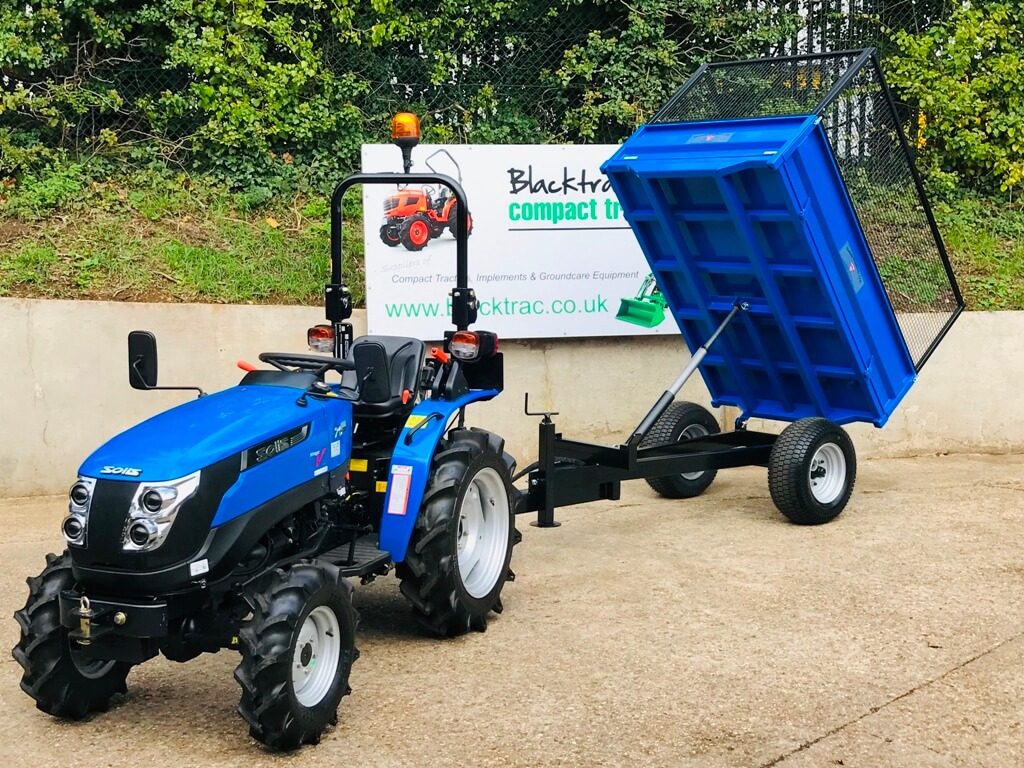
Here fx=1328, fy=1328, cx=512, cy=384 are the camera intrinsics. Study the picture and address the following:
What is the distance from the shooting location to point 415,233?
364 inches

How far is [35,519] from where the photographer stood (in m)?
8.14

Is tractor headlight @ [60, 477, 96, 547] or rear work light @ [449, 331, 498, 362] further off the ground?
rear work light @ [449, 331, 498, 362]

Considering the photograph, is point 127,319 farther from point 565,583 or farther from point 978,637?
point 978,637

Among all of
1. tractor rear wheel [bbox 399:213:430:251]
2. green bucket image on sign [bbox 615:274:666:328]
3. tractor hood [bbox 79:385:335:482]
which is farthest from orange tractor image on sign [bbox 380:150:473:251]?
tractor hood [bbox 79:385:335:482]

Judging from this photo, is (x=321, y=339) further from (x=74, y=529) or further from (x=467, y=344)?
(x=74, y=529)

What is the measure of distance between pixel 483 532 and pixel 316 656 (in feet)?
4.84

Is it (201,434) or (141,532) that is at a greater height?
(201,434)

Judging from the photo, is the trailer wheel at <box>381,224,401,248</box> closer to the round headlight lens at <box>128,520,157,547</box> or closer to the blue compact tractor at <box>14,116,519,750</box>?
the blue compact tractor at <box>14,116,519,750</box>

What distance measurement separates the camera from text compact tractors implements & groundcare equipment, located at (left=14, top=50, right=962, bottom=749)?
4.61 meters

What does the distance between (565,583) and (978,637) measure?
2.00 metres

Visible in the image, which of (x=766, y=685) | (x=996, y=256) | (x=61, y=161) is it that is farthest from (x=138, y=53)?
(x=766, y=685)

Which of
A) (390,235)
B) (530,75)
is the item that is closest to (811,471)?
(390,235)

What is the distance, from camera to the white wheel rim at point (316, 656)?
4699mm

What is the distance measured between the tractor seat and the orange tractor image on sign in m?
3.18
